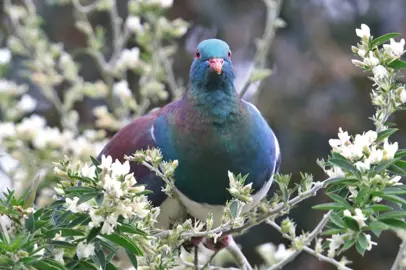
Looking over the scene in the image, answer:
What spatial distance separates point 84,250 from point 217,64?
781mm

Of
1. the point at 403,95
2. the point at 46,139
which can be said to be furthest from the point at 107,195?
the point at 46,139

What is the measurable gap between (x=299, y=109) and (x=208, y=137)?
70.5 inches

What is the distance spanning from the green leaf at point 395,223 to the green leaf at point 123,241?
1.23ft

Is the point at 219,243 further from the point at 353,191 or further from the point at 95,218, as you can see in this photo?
the point at 95,218

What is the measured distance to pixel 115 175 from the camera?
1113 millimetres

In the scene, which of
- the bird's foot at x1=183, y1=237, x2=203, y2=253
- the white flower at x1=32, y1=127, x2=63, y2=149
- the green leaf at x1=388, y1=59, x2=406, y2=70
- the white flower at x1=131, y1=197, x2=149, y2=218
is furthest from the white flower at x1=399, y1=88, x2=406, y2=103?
the white flower at x1=32, y1=127, x2=63, y2=149

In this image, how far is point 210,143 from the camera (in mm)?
1827

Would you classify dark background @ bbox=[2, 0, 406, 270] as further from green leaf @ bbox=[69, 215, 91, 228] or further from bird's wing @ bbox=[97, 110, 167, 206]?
green leaf @ bbox=[69, 215, 91, 228]

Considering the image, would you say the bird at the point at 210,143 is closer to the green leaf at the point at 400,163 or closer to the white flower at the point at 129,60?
the green leaf at the point at 400,163

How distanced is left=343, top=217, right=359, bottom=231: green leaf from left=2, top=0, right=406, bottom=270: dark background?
2253 mm

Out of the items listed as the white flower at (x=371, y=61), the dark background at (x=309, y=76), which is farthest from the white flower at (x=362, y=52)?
the dark background at (x=309, y=76)

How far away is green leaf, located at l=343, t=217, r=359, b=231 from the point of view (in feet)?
3.84

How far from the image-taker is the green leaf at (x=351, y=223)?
1172 millimetres

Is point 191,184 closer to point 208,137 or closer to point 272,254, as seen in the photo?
point 208,137
